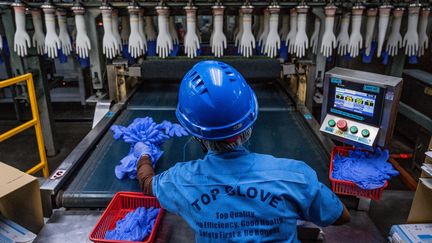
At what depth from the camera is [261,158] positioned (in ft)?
3.06

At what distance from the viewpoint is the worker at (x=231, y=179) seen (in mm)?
878

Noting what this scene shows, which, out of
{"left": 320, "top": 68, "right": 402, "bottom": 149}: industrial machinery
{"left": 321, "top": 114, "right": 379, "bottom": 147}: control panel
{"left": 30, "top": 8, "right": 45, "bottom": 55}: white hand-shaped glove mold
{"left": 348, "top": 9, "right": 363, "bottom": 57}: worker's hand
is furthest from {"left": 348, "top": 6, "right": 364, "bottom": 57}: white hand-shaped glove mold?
{"left": 30, "top": 8, "right": 45, "bottom": 55}: white hand-shaped glove mold

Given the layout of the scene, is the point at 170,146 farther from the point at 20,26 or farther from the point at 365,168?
the point at 20,26

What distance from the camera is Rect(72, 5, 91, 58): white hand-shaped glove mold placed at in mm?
2289

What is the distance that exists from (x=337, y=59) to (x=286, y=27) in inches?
71.2

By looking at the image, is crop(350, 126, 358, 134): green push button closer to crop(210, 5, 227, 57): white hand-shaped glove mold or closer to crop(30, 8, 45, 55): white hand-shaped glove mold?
crop(210, 5, 227, 57): white hand-shaped glove mold

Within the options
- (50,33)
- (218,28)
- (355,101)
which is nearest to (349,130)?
(355,101)

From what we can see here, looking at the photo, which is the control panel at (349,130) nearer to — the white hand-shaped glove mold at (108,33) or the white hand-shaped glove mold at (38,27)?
the white hand-shaped glove mold at (108,33)

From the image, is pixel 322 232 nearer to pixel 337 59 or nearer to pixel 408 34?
pixel 408 34

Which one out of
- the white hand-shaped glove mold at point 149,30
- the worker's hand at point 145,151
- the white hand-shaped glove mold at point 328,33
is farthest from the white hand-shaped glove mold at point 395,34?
the worker's hand at point 145,151

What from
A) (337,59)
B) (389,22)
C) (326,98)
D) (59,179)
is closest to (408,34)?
(389,22)

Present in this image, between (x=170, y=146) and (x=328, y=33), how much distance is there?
1341 mm

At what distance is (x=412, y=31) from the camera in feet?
7.92

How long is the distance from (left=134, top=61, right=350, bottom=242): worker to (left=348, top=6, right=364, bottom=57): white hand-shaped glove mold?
1713mm
